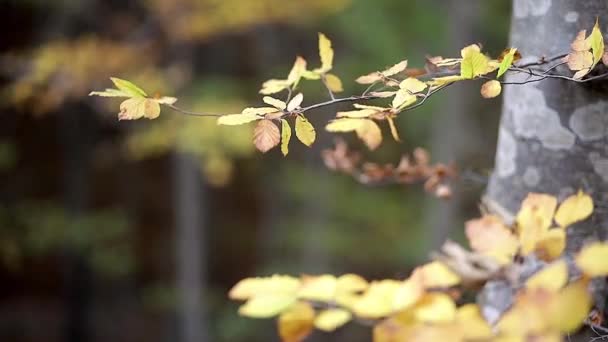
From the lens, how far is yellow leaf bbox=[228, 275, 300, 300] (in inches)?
30.9

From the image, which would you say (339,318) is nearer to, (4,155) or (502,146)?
(502,146)

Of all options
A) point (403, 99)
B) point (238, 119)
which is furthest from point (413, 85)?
point (238, 119)

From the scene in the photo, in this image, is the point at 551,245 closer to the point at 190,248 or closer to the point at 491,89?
the point at 491,89

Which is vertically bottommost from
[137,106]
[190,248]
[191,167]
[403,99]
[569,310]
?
[569,310]

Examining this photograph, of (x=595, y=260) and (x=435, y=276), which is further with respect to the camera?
(x=435, y=276)

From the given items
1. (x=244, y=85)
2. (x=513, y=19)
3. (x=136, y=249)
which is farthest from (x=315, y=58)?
(x=513, y=19)

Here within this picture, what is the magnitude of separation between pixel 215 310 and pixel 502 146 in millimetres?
7808

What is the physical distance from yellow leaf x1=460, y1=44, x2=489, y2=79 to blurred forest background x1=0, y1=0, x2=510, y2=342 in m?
0.47

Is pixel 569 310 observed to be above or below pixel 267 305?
below

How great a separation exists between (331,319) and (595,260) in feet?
1.08

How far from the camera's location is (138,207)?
10.7 meters

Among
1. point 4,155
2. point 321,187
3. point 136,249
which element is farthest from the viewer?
point 136,249

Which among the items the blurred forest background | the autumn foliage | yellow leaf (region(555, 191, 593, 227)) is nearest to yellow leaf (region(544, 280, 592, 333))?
the autumn foliage

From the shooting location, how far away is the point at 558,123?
1027 millimetres
